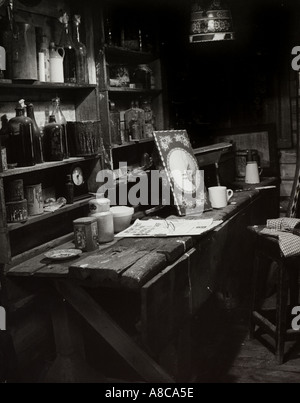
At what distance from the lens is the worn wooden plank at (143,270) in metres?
2.46

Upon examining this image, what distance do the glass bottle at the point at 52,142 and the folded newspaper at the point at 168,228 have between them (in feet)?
1.93

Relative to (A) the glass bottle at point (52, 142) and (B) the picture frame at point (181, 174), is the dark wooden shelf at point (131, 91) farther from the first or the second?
(A) the glass bottle at point (52, 142)

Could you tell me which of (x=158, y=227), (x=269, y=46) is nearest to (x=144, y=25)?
(x=269, y=46)

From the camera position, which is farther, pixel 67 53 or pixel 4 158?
pixel 67 53

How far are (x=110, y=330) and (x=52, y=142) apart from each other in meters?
1.12

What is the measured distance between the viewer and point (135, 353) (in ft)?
8.71

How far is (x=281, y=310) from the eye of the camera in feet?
11.1

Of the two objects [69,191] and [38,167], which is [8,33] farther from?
[69,191]

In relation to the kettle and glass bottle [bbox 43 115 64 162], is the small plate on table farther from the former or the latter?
the kettle

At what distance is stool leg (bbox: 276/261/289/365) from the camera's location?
3352mm

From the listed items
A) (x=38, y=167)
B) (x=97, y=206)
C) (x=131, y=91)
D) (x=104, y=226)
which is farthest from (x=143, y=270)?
(x=131, y=91)

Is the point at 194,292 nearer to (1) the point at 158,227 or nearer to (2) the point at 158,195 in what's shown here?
(1) the point at 158,227

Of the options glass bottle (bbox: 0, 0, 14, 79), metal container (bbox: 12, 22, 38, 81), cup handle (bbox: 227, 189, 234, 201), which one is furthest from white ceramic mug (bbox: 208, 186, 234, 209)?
glass bottle (bbox: 0, 0, 14, 79)
